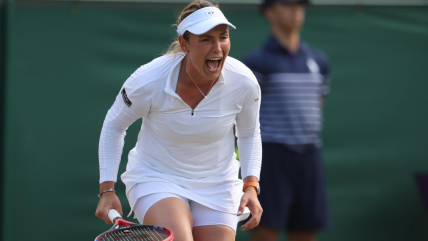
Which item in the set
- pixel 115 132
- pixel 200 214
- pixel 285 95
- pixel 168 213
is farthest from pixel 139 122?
pixel 168 213

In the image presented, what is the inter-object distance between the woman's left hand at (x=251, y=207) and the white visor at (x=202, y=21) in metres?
0.78

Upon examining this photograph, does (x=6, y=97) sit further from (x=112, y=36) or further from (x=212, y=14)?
(x=212, y=14)

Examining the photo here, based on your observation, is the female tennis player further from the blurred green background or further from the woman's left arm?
the blurred green background

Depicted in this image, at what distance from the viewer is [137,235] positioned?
2.49 metres

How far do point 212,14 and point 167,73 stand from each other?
1.13ft

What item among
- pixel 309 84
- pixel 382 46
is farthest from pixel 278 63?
pixel 382 46

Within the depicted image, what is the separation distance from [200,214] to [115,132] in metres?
0.57

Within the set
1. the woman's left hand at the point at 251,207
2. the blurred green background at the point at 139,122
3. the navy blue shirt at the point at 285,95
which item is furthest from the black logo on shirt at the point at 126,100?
the blurred green background at the point at 139,122

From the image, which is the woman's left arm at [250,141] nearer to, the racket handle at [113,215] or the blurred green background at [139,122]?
the racket handle at [113,215]

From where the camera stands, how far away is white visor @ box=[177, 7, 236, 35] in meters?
2.56

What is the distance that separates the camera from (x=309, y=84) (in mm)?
4059

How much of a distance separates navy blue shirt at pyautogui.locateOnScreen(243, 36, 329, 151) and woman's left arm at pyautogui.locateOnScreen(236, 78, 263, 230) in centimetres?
103

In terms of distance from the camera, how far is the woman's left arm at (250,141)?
278 cm

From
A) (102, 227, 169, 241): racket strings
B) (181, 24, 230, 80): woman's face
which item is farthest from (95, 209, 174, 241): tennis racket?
(181, 24, 230, 80): woman's face
